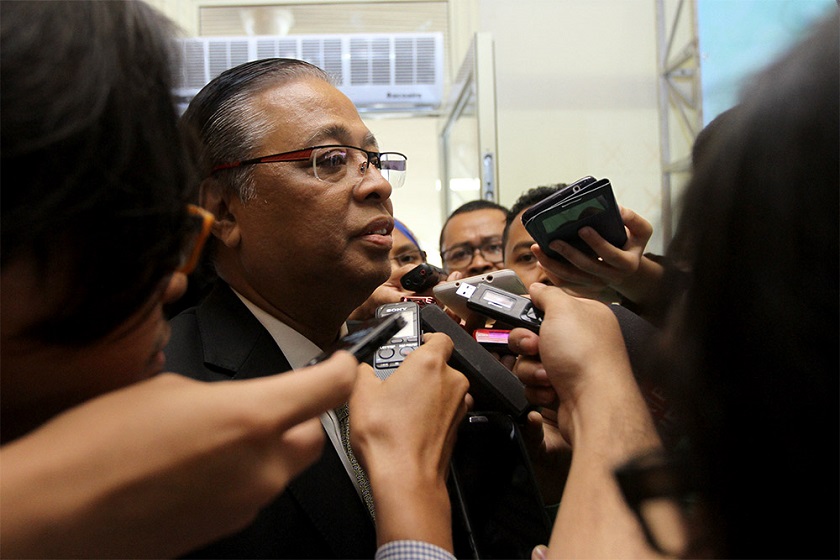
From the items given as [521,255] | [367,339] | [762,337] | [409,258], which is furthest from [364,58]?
[762,337]

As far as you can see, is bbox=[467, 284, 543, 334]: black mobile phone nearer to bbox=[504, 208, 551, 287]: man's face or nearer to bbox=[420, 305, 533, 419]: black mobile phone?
bbox=[420, 305, 533, 419]: black mobile phone

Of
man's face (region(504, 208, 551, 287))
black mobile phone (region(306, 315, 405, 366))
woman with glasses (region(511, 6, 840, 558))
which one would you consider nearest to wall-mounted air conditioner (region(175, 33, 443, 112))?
man's face (region(504, 208, 551, 287))

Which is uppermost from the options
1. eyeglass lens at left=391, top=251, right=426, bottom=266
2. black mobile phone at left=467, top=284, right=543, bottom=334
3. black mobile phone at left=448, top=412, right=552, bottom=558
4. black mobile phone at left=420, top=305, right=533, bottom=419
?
eyeglass lens at left=391, top=251, right=426, bottom=266

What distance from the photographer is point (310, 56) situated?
347 cm

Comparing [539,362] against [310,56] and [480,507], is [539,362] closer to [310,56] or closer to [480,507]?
[480,507]

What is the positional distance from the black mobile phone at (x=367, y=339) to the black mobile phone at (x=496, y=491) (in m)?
0.36

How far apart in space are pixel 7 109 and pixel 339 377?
0.91ft

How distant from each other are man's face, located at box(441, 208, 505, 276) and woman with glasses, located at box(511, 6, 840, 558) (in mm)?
2044

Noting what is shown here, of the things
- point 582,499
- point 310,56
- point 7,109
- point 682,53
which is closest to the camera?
point 7,109

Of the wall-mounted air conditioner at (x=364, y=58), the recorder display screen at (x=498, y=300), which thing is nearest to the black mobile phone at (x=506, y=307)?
the recorder display screen at (x=498, y=300)

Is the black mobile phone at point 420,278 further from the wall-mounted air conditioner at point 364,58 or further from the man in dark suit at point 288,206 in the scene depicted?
the wall-mounted air conditioner at point 364,58

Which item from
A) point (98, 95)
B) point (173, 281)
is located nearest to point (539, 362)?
point (173, 281)

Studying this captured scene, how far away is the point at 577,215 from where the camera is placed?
3.67 feet

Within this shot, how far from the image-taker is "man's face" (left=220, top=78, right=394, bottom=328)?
114cm
